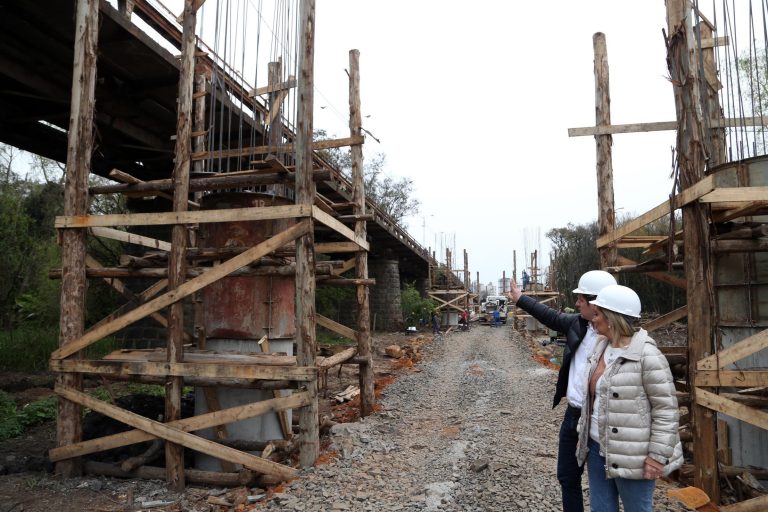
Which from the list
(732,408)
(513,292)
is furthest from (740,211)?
(513,292)

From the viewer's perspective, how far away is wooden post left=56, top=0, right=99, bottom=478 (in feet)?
19.4

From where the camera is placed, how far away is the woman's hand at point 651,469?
2.61m

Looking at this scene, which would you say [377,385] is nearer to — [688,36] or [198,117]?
[198,117]

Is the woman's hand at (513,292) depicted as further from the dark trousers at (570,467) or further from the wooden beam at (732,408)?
the wooden beam at (732,408)

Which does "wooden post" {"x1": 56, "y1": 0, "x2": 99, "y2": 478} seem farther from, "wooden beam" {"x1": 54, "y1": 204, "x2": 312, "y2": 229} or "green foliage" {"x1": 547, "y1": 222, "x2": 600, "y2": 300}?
"green foliage" {"x1": 547, "y1": 222, "x2": 600, "y2": 300}

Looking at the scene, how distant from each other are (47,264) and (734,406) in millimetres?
21797

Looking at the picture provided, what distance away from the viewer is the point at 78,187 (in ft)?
19.5

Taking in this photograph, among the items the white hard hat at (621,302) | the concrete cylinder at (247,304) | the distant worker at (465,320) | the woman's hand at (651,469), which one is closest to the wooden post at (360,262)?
the concrete cylinder at (247,304)

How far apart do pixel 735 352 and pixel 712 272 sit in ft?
3.71

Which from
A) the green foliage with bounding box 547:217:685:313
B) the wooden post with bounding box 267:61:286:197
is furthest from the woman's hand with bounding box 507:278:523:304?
the green foliage with bounding box 547:217:685:313

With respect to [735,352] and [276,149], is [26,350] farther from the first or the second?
[735,352]

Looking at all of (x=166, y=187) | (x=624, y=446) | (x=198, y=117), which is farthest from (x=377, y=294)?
(x=624, y=446)

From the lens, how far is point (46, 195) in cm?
2334

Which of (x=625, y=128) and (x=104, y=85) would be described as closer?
(x=625, y=128)
